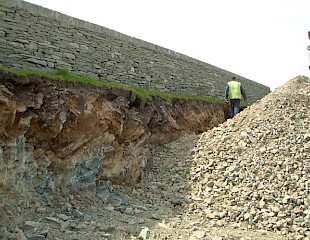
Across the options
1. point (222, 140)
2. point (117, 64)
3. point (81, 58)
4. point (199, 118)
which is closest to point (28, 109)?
point (81, 58)

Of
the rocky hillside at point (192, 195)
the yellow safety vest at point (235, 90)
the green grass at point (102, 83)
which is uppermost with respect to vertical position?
the yellow safety vest at point (235, 90)

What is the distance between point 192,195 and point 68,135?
102 inches

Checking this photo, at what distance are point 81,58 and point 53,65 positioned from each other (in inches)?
32.1

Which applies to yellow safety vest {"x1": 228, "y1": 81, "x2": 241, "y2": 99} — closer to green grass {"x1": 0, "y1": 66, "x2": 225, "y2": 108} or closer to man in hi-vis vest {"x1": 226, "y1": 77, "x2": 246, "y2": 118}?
man in hi-vis vest {"x1": 226, "y1": 77, "x2": 246, "y2": 118}

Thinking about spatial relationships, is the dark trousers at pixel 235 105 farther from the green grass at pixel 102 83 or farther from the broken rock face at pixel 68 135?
the broken rock face at pixel 68 135

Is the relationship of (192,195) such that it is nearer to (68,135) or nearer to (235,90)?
(68,135)

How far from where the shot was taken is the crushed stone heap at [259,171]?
4.91 meters

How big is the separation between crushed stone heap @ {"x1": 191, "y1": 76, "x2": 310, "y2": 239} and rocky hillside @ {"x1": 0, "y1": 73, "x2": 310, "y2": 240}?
0.06ft

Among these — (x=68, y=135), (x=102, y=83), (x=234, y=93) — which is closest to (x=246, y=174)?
(x=68, y=135)

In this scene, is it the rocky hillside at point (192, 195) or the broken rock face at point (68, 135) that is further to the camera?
the broken rock face at point (68, 135)

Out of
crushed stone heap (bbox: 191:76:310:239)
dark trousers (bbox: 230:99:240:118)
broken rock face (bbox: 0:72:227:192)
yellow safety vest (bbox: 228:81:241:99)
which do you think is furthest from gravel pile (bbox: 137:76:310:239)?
yellow safety vest (bbox: 228:81:241:99)

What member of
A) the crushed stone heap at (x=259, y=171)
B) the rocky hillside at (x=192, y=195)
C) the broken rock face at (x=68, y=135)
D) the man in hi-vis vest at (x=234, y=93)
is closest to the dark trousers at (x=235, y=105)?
the man in hi-vis vest at (x=234, y=93)

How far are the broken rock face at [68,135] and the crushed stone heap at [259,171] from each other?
156cm

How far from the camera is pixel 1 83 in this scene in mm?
4785
